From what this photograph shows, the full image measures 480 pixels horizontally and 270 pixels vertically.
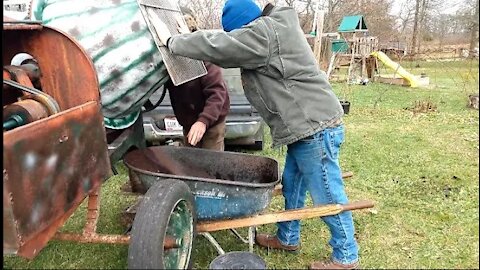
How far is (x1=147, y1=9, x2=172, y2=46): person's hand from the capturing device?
257 cm

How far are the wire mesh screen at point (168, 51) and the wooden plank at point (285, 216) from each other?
2.92 ft

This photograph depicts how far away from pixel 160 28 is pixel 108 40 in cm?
32

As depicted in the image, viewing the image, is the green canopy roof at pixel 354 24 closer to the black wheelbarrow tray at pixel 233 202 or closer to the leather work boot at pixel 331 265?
the black wheelbarrow tray at pixel 233 202

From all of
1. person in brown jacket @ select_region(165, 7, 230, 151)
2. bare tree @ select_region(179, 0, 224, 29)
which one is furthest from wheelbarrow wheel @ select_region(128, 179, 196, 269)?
bare tree @ select_region(179, 0, 224, 29)

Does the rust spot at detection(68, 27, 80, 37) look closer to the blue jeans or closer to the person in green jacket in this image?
the person in green jacket

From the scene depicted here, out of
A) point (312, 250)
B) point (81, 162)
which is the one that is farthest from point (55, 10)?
point (312, 250)

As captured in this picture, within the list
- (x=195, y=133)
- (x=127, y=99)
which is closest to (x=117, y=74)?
(x=127, y=99)

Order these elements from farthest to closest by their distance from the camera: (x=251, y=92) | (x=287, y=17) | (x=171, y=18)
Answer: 1. (x=171, y=18)
2. (x=251, y=92)
3. (x=287, y=17)

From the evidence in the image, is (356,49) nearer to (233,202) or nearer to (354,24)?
Answer: (354,24)

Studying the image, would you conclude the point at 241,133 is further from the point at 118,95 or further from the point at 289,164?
the point at 118,95

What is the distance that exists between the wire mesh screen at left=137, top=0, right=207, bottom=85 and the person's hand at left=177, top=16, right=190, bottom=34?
0.01m

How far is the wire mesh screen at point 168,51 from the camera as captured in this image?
8.43ft

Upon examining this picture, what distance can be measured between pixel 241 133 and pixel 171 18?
2376 millimetres

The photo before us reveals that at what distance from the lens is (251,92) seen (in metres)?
2.71
